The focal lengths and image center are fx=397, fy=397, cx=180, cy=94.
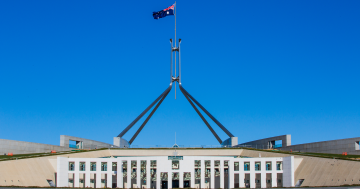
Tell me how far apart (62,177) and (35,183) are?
8.02 ft

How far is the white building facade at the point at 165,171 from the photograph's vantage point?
36.3m

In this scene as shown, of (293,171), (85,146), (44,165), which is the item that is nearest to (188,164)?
(293,171)

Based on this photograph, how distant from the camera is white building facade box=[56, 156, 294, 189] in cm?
3631

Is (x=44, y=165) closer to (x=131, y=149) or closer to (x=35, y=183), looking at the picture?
(x=35, y=183)

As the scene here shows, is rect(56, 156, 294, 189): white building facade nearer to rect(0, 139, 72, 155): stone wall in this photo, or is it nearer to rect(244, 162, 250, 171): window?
rect(244, 162, 250, 171): window

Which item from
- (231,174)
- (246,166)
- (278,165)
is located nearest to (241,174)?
(231,174)

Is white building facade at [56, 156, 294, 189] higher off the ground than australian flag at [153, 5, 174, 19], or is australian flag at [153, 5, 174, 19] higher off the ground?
australian flag at [153, 5, 174, 19]

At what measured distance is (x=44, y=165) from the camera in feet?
118

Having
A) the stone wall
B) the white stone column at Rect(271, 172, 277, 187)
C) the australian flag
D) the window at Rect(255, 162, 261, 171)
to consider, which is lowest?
the white stone column at Rect(271, 172, 277, 187)

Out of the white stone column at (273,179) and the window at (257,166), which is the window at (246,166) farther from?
the white stone column at (273,179)

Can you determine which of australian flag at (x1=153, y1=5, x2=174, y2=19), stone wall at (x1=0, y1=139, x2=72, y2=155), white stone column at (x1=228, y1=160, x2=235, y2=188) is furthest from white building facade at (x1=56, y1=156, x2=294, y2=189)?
australian flag at (x1=153, y1=5, x2=174, y2=19)

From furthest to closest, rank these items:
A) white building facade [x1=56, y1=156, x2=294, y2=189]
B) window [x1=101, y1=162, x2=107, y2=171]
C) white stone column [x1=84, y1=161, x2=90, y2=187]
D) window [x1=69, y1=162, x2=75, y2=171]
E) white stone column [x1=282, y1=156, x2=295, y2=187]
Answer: window [x1=101, y1=162, x2=107, y2=171]
window [x1=69, y1=162, x2=75, y2=171]
white stone column [x1=84, y1=161, x2=90, y2=187]
white building facade [x1=56, y1=156, x2=294, y2=189]
white stone column [x1=282, y1=156, x2=295, y2=187]

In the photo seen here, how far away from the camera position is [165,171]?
36.3 meters

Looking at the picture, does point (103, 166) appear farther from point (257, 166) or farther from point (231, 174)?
point (257, 166)
